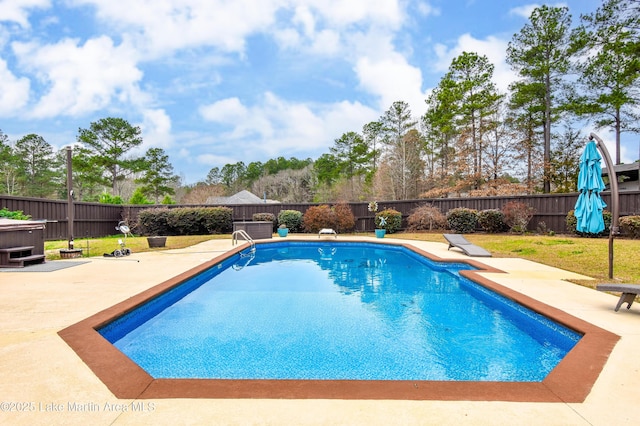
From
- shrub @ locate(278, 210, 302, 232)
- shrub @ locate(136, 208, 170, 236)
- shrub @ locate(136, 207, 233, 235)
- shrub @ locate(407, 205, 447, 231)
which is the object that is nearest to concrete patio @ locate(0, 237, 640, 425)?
shrub @ locate(407, 205, 447, 231)

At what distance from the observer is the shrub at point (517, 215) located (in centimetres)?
1276

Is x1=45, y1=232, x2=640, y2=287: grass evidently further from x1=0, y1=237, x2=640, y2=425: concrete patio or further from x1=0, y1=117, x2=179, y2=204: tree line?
x1=0, y1=117, x2=179, y2=204: tree line

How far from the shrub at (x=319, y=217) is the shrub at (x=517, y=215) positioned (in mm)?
7439

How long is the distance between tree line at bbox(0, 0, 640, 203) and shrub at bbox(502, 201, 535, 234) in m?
6.54

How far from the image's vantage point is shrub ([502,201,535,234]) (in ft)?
41.9

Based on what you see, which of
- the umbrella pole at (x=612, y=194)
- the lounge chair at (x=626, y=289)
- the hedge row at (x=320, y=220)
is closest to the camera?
the lounge chair at (x=626, y=289)

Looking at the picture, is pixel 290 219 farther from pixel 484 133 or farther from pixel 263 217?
pixel 484 133

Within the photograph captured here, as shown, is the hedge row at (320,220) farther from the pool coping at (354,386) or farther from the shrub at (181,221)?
the pool coping at (354,386)

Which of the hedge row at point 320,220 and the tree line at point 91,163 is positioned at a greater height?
the tree line at point 91,163

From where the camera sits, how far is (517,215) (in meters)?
12.9

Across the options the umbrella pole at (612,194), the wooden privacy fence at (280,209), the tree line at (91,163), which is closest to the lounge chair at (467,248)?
the umbrella pole at (612,194)

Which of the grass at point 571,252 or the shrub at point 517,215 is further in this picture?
the shrub at point 517,215

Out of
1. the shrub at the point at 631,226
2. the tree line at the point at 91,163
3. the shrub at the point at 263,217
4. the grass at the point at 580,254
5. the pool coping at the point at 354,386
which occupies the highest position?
the tree line at the point at 91,163

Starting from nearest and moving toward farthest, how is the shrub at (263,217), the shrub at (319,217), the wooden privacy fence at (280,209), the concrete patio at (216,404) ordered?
the concrete patio at (216,404)
the wooden privacy fence at (280,209)
the shrub at (319,217)
the shrub at (263,217)
